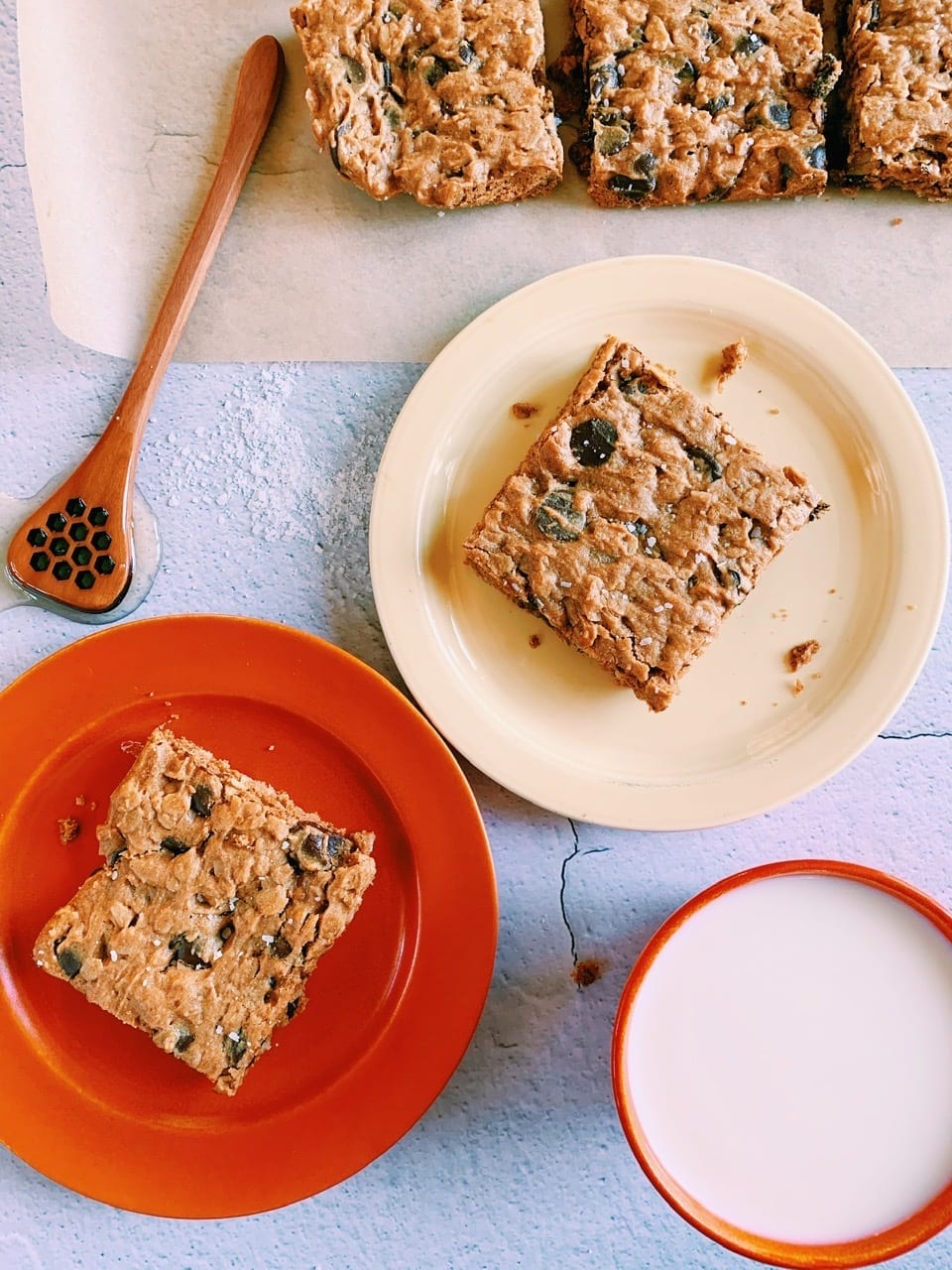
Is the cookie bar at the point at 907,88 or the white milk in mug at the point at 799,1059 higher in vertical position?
the cookie bar at the point at 907,88

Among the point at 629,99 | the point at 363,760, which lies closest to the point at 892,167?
the point at 629,99

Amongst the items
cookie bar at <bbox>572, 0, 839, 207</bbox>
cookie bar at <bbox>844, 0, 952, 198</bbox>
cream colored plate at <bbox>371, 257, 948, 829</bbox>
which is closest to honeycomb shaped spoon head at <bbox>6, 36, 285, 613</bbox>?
cream colored plate at <bbox>371, 257, 948, 829</bbox>

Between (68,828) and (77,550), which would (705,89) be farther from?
(68,828)

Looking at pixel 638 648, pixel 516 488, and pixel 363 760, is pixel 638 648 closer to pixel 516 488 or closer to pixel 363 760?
pixel 516 488

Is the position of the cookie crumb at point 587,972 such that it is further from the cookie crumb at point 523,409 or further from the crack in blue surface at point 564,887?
the cookie crumb at point 523,409

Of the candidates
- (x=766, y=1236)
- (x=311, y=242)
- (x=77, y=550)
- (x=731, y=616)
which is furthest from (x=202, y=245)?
(x=766, y=1236)

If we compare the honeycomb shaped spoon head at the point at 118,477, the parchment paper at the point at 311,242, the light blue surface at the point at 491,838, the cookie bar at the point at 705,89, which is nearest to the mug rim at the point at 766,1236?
the light blue surface at the point at 491,838
